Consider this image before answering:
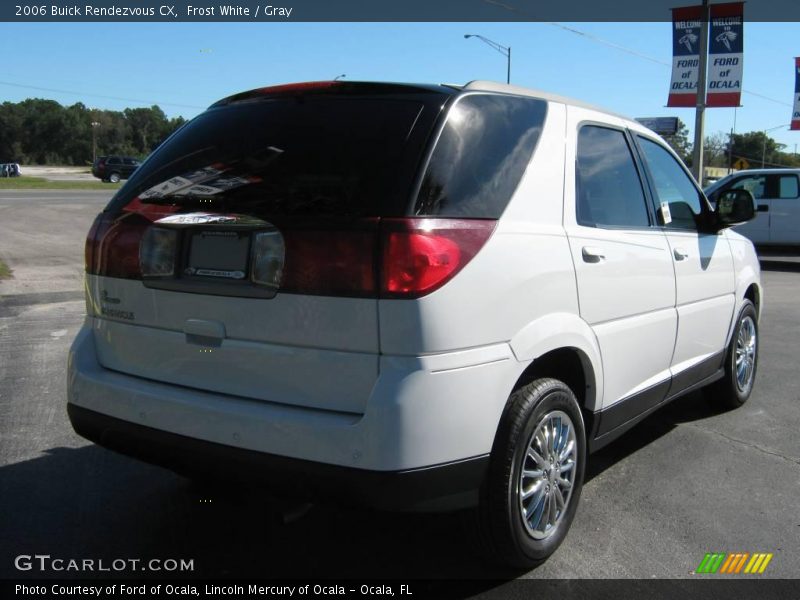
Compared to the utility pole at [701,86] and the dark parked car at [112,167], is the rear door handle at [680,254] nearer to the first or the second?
the utility pole at [701,86]

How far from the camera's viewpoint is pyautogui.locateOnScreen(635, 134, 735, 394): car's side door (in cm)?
423

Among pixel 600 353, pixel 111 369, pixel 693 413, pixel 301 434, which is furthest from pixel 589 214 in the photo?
pixel 693 413

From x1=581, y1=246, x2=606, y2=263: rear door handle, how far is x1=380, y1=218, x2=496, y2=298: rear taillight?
0.86 m

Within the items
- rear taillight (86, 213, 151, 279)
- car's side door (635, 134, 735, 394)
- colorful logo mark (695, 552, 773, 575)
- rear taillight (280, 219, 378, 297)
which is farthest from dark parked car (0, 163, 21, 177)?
colorful logo mark (695, 552, 773, 575)

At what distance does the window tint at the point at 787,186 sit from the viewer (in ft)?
50.9

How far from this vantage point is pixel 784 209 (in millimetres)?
15625

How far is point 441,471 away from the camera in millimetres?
2582

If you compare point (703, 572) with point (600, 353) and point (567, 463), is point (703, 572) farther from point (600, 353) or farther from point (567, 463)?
point (600, 353)

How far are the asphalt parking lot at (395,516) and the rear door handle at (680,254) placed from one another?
117 centimetres

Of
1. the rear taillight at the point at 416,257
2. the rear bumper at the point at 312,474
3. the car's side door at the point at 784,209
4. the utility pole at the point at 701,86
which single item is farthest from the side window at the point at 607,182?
the utility pole at the point at 701,86

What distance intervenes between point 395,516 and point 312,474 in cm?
118

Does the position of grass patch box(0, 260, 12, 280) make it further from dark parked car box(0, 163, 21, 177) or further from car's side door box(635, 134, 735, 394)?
dark parked car box(0, 163, 21, 177)

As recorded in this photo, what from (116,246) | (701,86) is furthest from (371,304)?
(701,86)

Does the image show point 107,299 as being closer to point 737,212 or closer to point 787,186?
point 737,212
